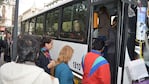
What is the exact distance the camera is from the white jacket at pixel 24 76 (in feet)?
10.2

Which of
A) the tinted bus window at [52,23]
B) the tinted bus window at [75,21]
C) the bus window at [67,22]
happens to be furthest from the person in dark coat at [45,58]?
the tinted bus window at [52,23]

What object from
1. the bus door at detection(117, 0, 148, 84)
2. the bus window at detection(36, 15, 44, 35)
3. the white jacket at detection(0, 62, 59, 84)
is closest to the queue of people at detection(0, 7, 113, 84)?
the white jacket at detection(0, 62, 59, 84)

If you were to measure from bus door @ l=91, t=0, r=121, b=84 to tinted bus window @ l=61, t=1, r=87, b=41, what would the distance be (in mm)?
729

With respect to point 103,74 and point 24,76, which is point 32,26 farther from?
point 24,76

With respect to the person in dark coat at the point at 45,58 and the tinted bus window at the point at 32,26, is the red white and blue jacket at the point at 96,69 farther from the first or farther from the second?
the tinted bus window at the point at 32,26

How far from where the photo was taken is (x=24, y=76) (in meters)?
3.13

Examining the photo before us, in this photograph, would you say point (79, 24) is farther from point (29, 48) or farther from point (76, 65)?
point (29, 48)

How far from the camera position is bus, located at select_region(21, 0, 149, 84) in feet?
20.3

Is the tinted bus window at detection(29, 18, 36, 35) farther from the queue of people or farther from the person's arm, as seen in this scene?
the person's arm

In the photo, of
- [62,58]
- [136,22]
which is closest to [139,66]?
[136,22]

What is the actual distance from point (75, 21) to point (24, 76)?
639 cm

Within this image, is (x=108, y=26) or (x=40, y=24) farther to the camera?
(x=40, y=24)

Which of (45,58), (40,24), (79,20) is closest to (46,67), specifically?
(45,58)

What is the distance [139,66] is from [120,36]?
0.71m
